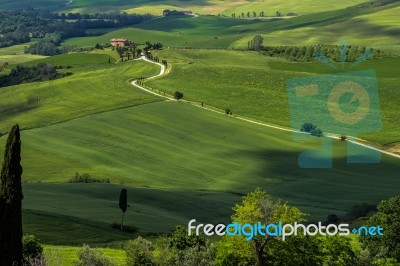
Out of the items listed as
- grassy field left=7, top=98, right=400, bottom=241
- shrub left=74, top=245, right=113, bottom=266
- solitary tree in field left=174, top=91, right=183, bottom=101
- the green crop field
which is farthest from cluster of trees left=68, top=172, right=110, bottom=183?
solitary tree in field left=174, top=91, right=183, bottom=101

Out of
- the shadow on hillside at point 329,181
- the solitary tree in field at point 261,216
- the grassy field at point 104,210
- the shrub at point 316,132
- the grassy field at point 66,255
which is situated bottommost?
the shadow on hillside at point 329,181

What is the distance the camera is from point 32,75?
194 meters

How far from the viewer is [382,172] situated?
101625mm

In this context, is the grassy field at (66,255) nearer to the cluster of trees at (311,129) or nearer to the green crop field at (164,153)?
the green crop field at (164,153)

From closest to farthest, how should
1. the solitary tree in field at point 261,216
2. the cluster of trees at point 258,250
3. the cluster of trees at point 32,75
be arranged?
the solitary tree in field at point 261,216, the cluster of trees at point 258,250, the cluster of trees at point 32,75

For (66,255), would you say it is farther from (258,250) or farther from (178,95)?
(178,95)

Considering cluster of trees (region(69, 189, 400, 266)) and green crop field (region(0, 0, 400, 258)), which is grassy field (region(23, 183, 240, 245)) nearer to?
green crop field (region(0, 0, 400, 258))

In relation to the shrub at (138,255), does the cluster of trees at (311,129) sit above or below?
below

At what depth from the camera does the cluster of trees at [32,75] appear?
618 ft

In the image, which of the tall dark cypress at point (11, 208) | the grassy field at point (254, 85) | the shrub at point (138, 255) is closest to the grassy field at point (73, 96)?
the grassy field at point (254, 85)

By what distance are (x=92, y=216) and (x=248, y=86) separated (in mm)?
98297

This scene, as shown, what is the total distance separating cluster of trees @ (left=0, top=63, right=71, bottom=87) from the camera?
618 feet
